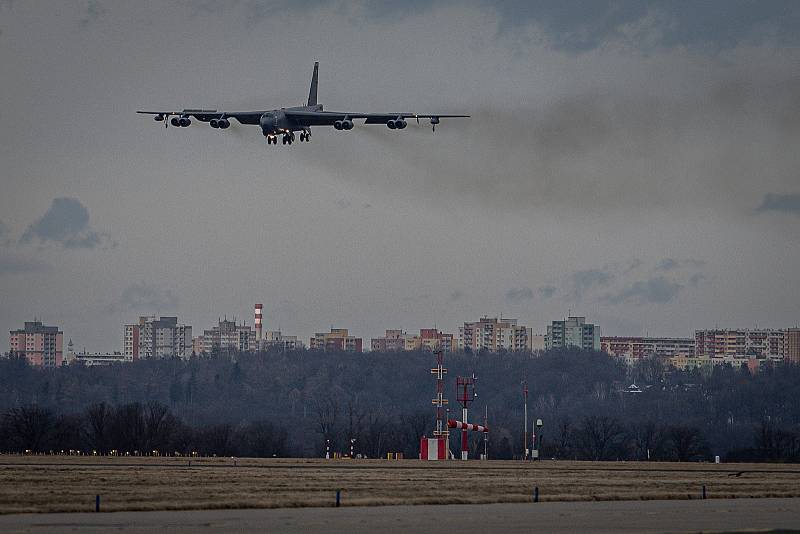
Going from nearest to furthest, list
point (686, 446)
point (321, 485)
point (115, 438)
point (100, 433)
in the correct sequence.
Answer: point (321, 485)
point (686, 446)
point (115, 438)
point (100, 433)

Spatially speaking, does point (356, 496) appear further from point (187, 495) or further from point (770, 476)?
point (770, 476)

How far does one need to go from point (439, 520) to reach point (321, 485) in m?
17.8

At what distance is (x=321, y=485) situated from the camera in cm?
6269

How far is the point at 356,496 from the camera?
2181 inches

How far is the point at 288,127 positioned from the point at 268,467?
20964 millimetres

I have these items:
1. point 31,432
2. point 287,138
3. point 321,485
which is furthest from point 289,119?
point 31,432

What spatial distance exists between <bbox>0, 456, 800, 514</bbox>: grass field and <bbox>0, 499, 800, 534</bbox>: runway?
2724 millimetres

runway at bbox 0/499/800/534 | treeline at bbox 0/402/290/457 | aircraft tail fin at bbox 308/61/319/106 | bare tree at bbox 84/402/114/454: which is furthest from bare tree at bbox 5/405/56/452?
runway at bbox 0/499/800/534

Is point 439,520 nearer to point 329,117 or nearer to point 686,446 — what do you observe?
point 329,117

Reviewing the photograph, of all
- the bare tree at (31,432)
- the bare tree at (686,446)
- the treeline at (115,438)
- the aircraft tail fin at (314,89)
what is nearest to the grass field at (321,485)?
the aircraft tail fin at (314,89)

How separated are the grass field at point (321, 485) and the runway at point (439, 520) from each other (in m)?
2.72

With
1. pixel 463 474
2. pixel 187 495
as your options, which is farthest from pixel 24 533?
pixel 463 474

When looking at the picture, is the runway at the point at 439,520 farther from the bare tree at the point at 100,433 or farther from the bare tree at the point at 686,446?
the bare tree at the point at 100,433

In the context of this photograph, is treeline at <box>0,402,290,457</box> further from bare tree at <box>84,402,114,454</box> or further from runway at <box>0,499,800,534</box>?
runway at <box>0,499,800,534</box>
